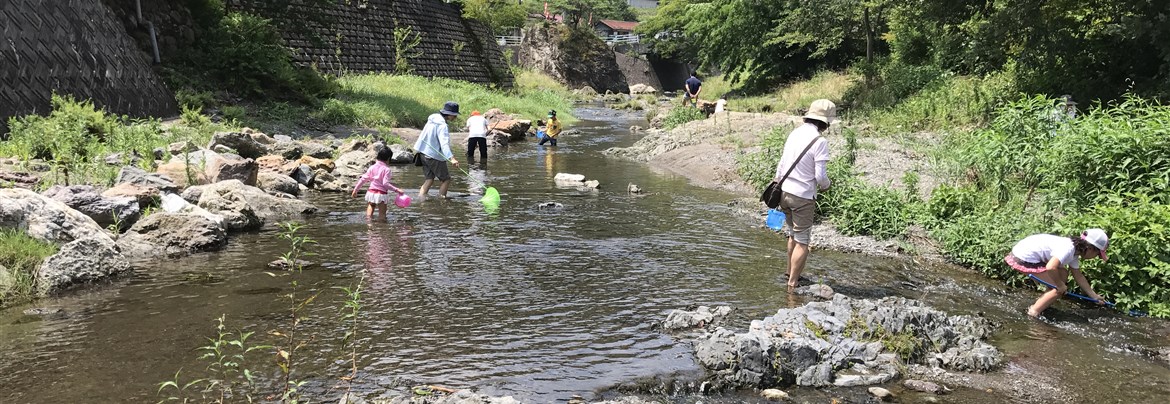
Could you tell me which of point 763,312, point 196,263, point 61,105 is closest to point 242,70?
point 61,105

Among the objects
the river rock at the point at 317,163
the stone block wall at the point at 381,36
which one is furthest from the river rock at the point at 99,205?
the stone block wall at the point at 381,36

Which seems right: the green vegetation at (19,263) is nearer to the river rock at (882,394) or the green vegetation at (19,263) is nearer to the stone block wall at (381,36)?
the river rock at (882,394)

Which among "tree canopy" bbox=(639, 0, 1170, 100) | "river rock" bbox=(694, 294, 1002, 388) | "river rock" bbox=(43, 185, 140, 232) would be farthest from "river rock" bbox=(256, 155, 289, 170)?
"tree canopy" bbox=(639, 0, 1170, 100)

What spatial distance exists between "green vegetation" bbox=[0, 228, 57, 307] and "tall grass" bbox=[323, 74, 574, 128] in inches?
666

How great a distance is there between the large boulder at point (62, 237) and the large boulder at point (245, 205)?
6.59 feet

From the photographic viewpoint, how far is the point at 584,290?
8102mm

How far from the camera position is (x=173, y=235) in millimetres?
9445

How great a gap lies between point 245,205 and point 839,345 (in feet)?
26.6

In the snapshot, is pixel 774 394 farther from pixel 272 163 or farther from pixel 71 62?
pixel 71 62

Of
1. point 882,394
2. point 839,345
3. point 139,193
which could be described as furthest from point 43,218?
point 882,394

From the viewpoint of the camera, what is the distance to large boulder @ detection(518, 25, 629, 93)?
221 feet

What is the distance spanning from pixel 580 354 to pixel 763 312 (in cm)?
205

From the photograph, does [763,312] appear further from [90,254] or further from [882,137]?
[882,137]

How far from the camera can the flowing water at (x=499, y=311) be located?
5.67 metres
